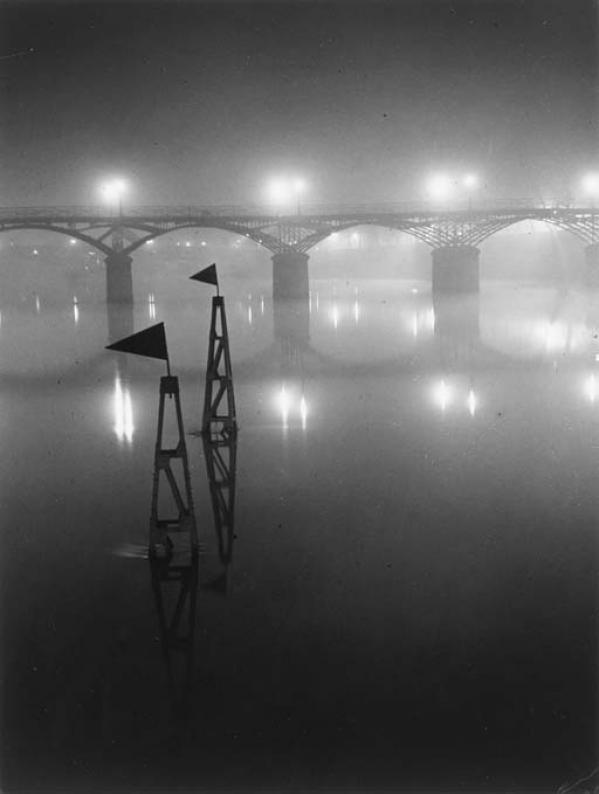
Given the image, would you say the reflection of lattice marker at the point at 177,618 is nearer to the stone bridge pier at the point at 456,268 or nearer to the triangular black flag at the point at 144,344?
the triangular black flag at the point at 144,344

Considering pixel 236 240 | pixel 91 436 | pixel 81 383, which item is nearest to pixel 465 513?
pixel 91 436

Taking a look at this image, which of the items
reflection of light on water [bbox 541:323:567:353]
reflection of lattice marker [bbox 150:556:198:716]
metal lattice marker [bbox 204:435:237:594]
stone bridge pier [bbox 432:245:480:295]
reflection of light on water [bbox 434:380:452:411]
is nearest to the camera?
reflection of lattice marker [bbox 150:556:198:716]

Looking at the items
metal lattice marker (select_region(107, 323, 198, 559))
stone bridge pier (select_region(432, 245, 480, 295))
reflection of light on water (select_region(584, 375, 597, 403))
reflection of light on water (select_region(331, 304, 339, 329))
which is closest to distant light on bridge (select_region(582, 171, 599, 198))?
stone bridge pier (select_region(432, 245, 480, 295))

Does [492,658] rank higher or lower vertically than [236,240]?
lower

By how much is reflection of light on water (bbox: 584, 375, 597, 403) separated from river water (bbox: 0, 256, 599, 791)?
1144 mm

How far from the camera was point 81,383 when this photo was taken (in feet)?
96.2

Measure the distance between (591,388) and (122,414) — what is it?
510 inches

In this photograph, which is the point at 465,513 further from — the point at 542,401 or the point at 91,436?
the point at 542,401

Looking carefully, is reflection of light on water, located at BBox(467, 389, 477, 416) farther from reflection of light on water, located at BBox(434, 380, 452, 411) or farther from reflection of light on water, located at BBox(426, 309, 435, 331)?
reflection of light on water, located at BBox(426, 309, 435, 331)

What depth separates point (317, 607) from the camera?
32.7ft

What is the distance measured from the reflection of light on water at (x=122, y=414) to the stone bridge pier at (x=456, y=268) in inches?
1976

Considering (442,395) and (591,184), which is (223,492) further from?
(591,184)

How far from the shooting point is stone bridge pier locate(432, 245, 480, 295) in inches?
2921

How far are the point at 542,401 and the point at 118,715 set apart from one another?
1787 cm
